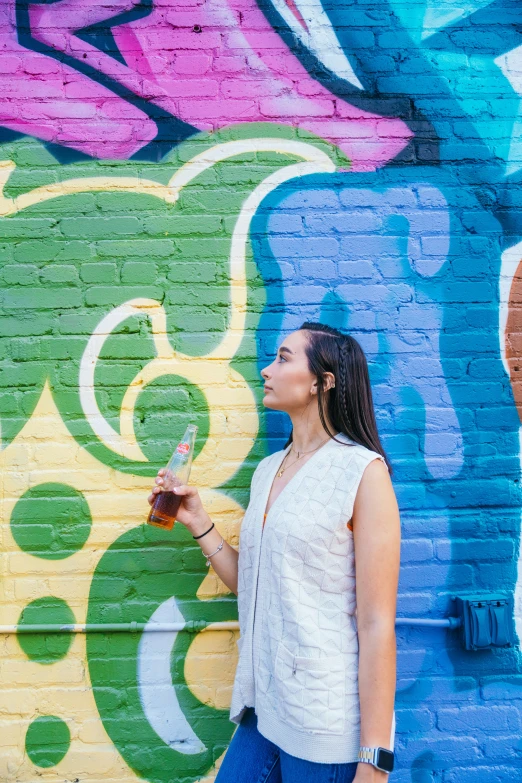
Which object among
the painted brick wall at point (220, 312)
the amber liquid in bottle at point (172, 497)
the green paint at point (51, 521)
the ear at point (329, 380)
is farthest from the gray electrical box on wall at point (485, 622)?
the green paint at point (51, 521)

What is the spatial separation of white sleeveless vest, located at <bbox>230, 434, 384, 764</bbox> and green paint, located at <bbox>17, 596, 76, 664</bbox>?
79 centimetres

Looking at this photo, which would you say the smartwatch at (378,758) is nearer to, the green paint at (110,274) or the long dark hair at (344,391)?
the long dark hair at (344,391)

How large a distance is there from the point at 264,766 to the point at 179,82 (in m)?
2.38

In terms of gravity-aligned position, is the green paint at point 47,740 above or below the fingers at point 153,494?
below

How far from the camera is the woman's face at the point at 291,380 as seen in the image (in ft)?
6.32

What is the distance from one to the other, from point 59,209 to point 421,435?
5.40 feet

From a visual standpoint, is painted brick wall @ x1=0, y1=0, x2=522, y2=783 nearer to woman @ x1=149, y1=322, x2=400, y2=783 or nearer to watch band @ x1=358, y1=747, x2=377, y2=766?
woman @ x1=149, y1=322, x2=400, y2=783

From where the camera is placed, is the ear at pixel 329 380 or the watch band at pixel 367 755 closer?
the watch band at pixel 367 755

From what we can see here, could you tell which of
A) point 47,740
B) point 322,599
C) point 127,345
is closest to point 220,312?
point 127,345

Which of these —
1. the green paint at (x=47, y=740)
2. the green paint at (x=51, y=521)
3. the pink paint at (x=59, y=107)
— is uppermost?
the pink paint at (x=59, y=107)

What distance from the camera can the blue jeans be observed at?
156cm

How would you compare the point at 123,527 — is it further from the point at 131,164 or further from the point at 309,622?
the point at 131,164

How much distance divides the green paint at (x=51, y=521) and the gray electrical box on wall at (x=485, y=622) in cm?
144

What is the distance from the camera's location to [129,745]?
2279 mm
